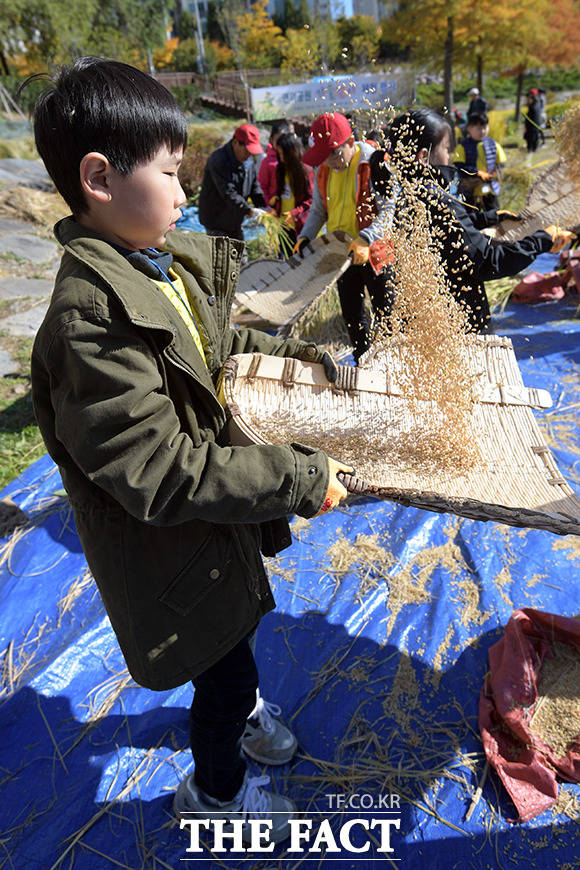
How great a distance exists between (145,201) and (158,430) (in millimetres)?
351

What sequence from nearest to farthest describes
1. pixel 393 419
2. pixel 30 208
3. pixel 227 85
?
pixel 393 419 → pixel 30 208 → pixel 227 85

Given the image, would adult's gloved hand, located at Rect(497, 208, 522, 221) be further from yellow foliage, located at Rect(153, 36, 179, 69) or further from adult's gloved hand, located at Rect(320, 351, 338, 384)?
yellow foliage, located at Rect(153, 36, 179, 69)

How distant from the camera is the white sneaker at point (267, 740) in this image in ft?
5.24

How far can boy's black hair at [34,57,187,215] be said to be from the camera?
0.83 meters

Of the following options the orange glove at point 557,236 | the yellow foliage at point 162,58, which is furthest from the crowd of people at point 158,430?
the yellow foliage at point 162,58

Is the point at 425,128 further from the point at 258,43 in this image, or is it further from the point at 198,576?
the point at 258,43

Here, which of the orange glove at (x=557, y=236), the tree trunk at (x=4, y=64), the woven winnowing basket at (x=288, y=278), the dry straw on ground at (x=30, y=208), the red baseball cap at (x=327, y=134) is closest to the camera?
the orange glove at (x=557, y=236)

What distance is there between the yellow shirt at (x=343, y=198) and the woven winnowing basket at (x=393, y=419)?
1.69 metres

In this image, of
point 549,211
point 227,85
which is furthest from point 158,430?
point 227,85

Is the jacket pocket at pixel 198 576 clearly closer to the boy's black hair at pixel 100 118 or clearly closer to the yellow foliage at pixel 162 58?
the boy's black hair at pixel 100 118

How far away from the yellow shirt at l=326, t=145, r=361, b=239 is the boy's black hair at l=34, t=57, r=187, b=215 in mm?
2425

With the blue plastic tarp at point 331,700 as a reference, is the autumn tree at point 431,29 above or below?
above

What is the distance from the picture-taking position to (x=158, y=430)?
2.84ft

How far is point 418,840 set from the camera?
142 cm
